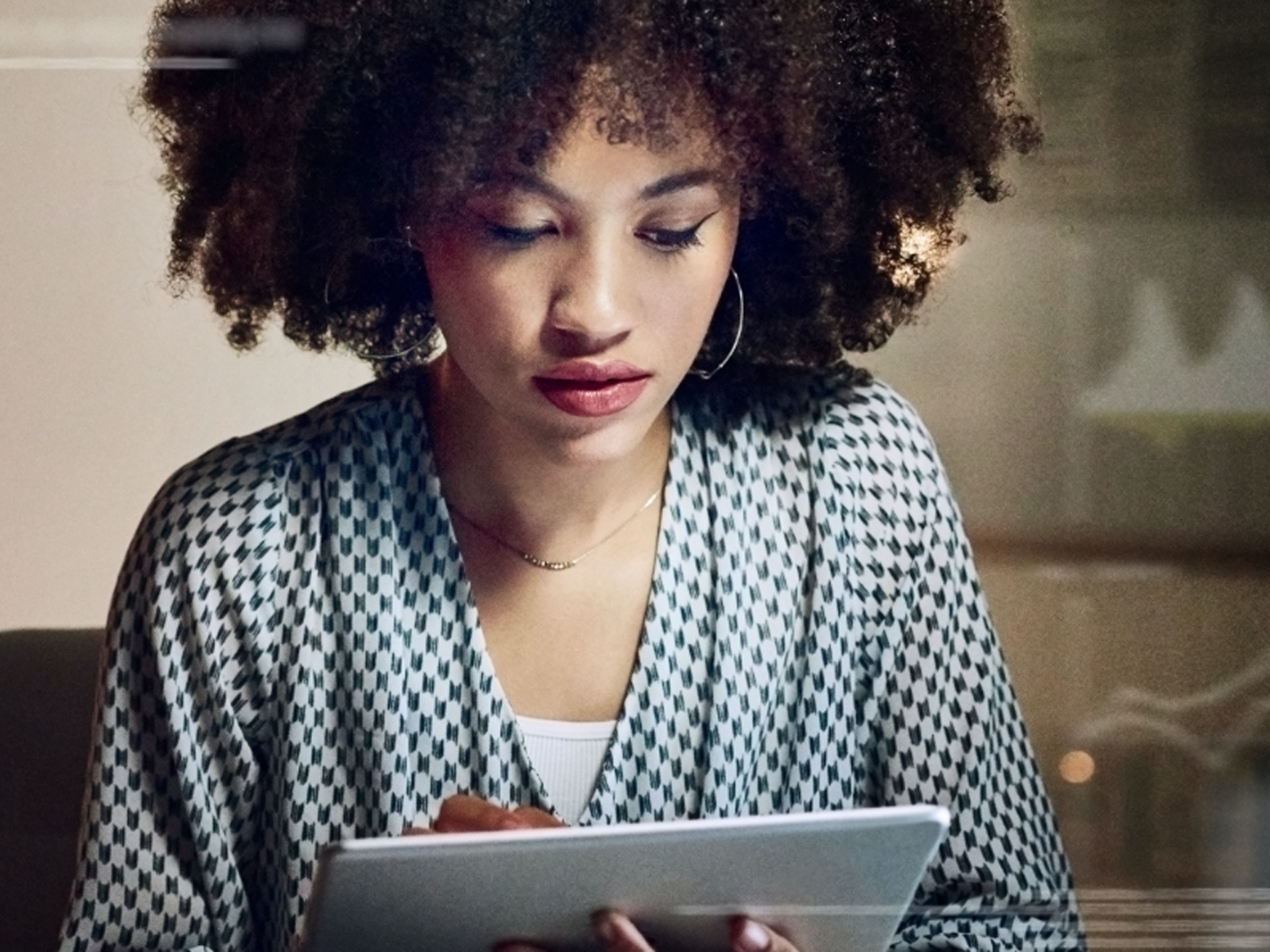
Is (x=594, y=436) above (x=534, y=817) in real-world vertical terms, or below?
above

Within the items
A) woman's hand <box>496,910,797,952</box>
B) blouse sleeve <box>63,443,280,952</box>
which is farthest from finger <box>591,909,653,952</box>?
blouse sleeve <box>63,443,280,952</box>

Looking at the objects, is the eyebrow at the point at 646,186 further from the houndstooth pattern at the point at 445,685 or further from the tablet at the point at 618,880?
the tablet at the point at 618,880

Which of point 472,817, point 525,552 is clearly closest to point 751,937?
point 472,817

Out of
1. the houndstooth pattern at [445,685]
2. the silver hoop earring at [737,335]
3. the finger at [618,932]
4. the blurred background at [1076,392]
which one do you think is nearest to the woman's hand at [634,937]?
the finger at [618,932]

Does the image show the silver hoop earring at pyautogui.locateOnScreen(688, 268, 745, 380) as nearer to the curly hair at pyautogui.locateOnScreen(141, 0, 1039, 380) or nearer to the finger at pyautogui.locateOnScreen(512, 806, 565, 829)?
the curly hair at pyautogui.locateOnScreen(141, 0, 1039, 380)

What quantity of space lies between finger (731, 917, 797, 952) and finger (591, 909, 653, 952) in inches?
1.9

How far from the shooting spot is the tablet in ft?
2.39

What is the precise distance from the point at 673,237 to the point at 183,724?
1.27 feet

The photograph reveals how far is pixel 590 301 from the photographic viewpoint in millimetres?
836

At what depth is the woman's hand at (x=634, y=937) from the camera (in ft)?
2.56

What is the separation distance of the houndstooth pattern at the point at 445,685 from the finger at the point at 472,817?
0.10 feet

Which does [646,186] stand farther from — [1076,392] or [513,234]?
[1076,392]

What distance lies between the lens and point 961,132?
912 millimetres

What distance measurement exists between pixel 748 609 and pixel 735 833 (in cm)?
24
